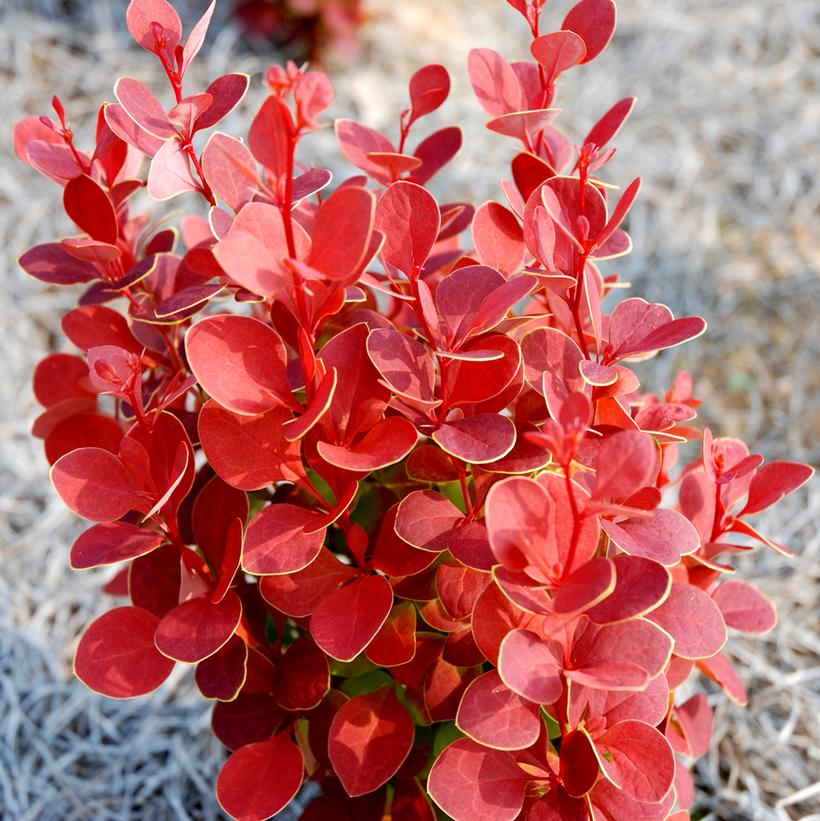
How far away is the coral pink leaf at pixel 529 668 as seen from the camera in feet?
1.75

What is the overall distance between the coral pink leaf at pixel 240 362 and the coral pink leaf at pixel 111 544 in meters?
0.14

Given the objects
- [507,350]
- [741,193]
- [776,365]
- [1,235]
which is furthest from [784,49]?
[507,350]

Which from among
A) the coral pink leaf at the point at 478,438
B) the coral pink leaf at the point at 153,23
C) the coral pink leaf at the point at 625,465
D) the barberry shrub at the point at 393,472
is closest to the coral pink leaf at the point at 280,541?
the barberry shrub at the point at 393,472

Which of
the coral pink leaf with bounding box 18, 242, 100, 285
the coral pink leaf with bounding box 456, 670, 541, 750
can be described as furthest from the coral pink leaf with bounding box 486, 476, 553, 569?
the coral pink leaf with bounding box 18, 242, 100, 285

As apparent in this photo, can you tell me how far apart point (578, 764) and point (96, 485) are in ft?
1.32

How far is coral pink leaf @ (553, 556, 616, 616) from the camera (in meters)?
0.49

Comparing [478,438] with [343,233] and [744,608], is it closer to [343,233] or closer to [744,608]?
[343,233]

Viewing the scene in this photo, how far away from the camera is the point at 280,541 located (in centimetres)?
61

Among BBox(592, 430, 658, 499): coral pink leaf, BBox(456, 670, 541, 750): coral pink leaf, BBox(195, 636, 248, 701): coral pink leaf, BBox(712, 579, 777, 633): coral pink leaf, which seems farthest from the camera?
BBox(712, 579, 777, 633): coral pink leaf

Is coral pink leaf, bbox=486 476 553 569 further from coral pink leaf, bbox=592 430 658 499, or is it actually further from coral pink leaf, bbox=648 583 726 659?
coral pink leaf, bbox=648 583 726 659

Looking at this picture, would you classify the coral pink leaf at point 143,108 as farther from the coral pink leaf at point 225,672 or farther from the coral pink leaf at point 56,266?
the coral pink leaf at point 225,672

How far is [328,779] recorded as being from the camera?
838mm

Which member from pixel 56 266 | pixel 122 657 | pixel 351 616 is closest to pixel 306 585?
pixel 351 616

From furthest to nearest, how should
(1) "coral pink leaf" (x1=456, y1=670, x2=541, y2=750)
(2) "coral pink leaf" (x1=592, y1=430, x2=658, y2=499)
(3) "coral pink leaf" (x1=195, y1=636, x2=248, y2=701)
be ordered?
(3) "coral pink leaf" (x1=195, y1=636, x2=248, y2=701) → (1) "coral pink leaf" (x1=456, y1=670, x2=541, y2=750) → (2) "coral pink leaf" (x1=592, y1=430, x2=658, y2=499)
